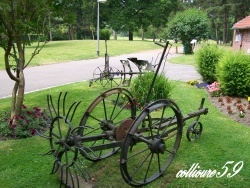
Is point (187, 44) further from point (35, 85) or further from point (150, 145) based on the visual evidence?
point (150, 145)

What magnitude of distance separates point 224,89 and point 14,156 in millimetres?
6397

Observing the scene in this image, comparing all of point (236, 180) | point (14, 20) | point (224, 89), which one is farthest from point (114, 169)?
point (224, 89)

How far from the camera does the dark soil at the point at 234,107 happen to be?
680 cm

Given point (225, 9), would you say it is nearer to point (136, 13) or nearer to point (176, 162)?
point (136, 13)

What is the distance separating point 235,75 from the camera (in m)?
8.52

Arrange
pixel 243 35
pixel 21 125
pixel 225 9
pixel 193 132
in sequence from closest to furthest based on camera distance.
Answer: pixel 193 132, pixel 21 125, pixel 243 35, pixel 225 9

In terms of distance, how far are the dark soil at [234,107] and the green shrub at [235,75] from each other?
0.26 m

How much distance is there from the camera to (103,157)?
4.52 metres

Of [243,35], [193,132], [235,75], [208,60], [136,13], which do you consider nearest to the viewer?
[193,132]

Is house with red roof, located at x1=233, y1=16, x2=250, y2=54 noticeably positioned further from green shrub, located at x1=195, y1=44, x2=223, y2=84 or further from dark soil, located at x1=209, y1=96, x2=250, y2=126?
dark soil, located at x1=209, y1=96, x2=250, y2=126

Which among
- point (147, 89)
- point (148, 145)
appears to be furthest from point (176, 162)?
point (147, 89)

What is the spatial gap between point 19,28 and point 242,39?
25305 millimetres

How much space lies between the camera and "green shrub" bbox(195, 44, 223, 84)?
10706 mm

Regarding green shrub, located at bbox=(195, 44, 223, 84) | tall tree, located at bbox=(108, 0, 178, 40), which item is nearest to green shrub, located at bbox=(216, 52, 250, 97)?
green shrub, located at bbox=(195, 44, 223, 84)
